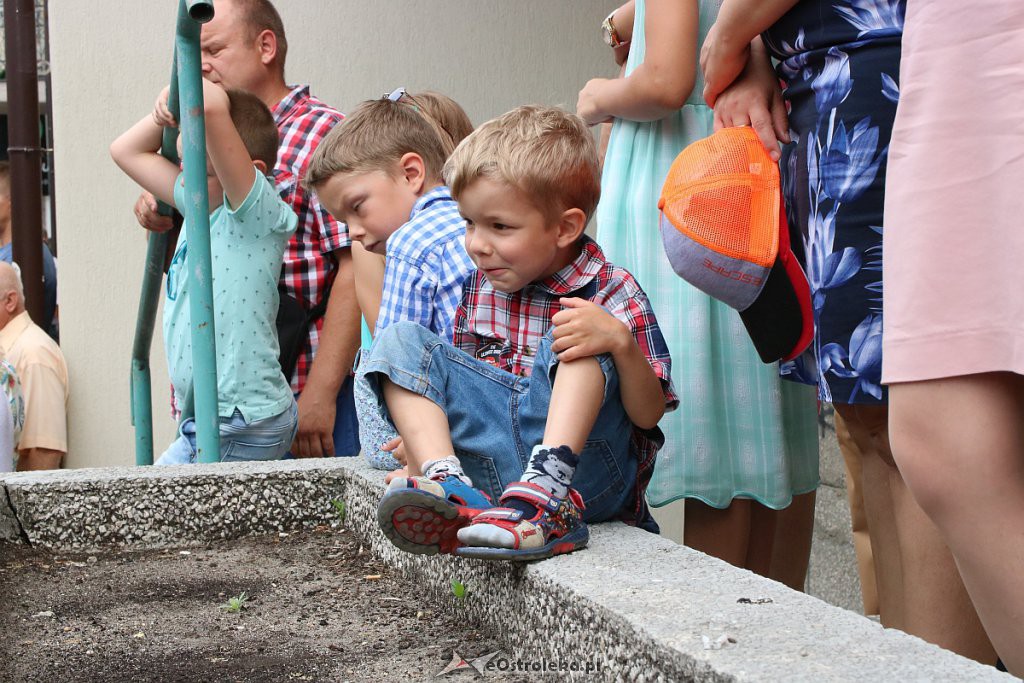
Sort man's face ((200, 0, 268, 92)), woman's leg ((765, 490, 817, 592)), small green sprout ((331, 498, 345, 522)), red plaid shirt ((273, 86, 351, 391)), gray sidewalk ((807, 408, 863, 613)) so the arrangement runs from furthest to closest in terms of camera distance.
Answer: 1. gray sidewalk ((807, 408, 863, 613))
2. man's face ((200, 0, 268, 92))
3. red plaid shirt ((273, 86, 351, 391))
4. woman's leg ((765, 490, 817, 592))
5. small green sprout ((331, 498, 345, 522))

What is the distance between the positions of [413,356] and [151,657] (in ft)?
2.26

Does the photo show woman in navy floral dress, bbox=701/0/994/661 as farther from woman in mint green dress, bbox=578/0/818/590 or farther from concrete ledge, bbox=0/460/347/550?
concrete ledge, bbox=0/460/347/550

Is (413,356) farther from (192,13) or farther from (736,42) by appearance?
(192,13)

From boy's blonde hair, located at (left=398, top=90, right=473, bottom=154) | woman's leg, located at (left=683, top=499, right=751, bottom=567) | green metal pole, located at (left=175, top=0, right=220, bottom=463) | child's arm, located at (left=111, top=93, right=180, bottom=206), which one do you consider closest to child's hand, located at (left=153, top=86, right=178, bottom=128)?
child's arm, located at (left=111, top=93, right=180, bottom=206)

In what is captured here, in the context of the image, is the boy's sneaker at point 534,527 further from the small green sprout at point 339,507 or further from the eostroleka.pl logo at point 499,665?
the small green sprout at point 339,507

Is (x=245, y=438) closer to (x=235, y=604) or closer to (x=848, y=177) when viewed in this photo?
(x=235, y=604)

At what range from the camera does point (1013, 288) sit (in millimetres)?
1285

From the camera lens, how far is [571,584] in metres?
1.68

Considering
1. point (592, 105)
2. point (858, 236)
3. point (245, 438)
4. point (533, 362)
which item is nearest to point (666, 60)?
point (592, 105)

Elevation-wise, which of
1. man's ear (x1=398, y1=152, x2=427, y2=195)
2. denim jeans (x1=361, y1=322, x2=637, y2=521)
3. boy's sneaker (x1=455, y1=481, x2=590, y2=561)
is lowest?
boy's sneaker (x1=455, y1=481, x2=590, y2=561)

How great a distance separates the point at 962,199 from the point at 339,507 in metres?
1.80

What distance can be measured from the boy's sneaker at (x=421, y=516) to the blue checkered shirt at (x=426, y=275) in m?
0.74

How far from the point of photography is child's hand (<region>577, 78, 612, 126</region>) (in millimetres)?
2785

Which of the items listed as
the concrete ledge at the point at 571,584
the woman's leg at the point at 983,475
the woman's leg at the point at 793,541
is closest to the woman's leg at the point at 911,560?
the concrete ledge at the point at 571,584
